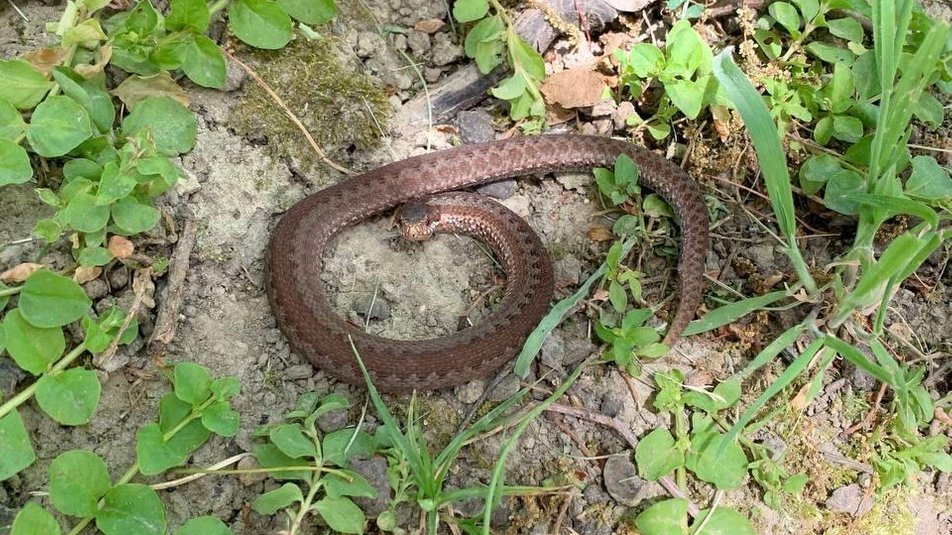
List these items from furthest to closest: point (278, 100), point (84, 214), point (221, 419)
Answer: point (278, 100) < point (84, 214) < point (221, 419)

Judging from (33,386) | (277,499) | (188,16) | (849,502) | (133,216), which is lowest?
(849,502)

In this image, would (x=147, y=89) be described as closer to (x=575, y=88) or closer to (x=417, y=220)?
(x=417, y=220)

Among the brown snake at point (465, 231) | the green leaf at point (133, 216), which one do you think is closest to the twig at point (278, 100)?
the brown snake at point (465, 231)

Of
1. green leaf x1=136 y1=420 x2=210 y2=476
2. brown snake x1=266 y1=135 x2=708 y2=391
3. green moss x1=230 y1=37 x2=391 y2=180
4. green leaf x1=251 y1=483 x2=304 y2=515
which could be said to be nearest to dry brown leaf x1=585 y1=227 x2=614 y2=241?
brown snake x1=266 y1=135 x2=708 y2=391

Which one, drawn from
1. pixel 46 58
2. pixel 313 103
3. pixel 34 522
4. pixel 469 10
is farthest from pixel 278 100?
pixel 34 522

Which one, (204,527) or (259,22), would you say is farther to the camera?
(259,22)

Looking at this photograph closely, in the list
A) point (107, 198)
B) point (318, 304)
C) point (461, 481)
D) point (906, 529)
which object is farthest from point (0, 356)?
point (906, 529)

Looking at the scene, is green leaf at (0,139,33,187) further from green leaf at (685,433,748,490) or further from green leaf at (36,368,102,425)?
green leaf at (685,433,748,490)
